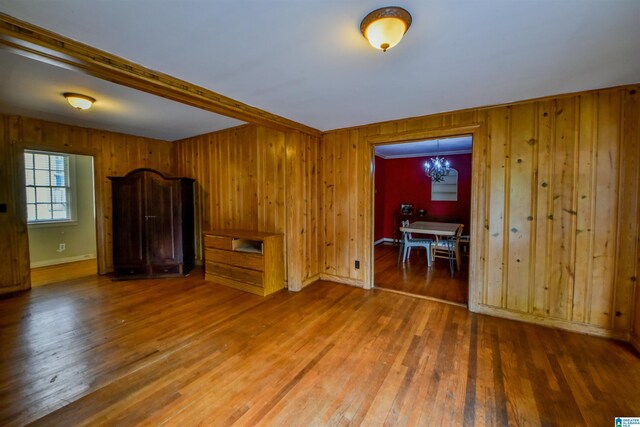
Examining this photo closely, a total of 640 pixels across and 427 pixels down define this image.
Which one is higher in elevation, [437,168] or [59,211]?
[437,168]

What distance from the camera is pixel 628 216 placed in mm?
2293

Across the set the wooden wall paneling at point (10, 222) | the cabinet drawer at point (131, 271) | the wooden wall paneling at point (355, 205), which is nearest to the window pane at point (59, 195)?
the wooden wall paneling at point (10, 222)

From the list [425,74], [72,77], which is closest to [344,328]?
[425,74]

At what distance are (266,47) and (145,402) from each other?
7.88ft

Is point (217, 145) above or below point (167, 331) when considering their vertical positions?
above

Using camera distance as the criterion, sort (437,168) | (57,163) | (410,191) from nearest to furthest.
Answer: (57,163)
(437,168)
(410,191)

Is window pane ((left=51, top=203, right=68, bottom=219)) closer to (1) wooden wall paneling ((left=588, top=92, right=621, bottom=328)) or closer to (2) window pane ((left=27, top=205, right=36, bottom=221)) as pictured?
(2) window pane ((left=27, top=205, right=36, bottom=221))

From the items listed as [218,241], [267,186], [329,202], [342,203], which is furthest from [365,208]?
[218,241]

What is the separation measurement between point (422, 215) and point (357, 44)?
5.46 metres

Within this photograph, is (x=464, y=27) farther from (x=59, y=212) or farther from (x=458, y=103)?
(x=59, y=212)

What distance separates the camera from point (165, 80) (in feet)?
6.80

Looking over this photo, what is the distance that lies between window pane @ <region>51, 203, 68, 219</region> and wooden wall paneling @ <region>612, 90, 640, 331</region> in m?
8.09

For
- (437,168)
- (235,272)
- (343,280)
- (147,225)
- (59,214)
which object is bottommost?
(343,280)

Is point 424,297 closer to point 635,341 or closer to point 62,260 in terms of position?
point 635,341
